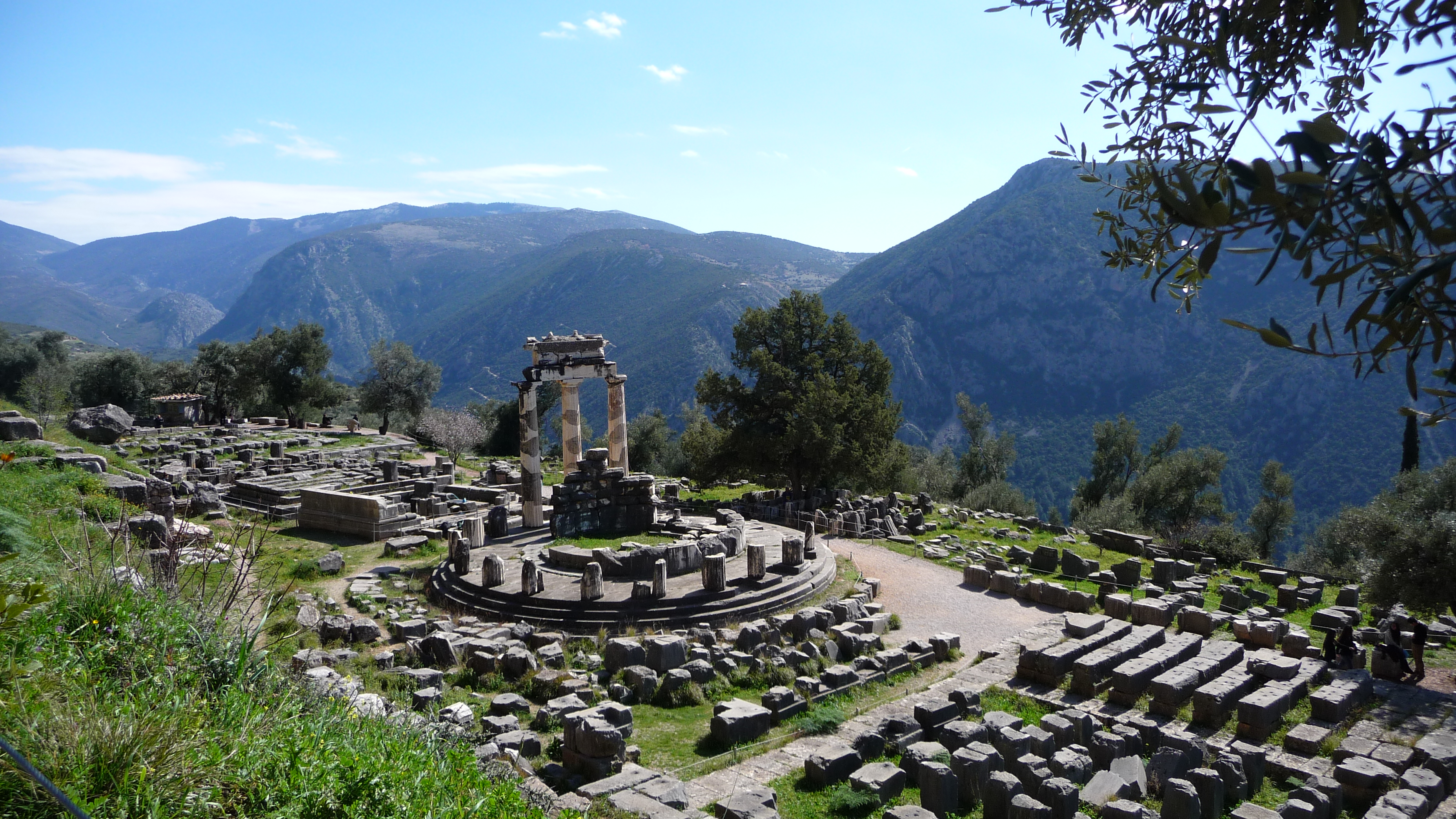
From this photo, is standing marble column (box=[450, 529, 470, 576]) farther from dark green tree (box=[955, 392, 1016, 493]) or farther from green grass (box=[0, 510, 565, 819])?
dark green tree (box=[955, 392, 1016, 493])

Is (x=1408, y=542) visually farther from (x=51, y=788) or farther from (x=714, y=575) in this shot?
(x=51, y=788)

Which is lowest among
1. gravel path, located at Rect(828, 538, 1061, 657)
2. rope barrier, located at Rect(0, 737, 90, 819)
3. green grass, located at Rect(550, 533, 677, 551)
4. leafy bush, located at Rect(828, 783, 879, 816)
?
gravel path, located at Rect(828, 538, 1061, 657)

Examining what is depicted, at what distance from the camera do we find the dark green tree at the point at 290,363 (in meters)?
53.5

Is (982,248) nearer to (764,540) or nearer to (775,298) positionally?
(775,298)

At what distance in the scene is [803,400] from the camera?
31.0 meters

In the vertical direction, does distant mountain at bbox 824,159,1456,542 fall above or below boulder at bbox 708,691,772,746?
above

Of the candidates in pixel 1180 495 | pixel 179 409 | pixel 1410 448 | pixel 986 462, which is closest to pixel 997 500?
pixel 1180 495

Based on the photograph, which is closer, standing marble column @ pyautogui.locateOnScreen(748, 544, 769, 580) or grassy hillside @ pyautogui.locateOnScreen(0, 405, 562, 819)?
grassy hillside @ pyautogui.locateOnScreen(0, 405, 562, 819)

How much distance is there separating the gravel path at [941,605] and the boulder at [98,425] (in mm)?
36916

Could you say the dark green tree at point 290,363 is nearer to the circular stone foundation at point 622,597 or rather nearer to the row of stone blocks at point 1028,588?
the circular stone foundation at point 622,597

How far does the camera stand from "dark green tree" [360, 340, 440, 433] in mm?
54906

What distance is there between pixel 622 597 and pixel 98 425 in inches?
1414

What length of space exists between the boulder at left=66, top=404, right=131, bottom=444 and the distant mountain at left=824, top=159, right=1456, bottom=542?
185 ft

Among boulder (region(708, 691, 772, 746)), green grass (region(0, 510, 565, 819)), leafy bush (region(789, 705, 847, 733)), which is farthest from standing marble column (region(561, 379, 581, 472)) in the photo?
green grass (region(0, 510, 565, 819))
